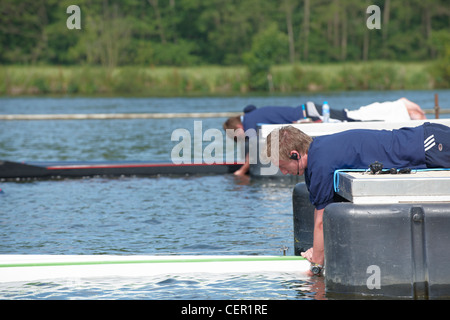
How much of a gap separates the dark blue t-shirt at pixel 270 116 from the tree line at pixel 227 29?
66.2 metres

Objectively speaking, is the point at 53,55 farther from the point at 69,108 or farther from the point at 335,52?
the point at 69,108

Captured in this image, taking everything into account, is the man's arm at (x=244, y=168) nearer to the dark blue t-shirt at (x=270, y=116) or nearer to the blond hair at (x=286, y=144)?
the dark blue t-shirt at (x=270, y=116)

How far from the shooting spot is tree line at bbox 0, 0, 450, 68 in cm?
8188

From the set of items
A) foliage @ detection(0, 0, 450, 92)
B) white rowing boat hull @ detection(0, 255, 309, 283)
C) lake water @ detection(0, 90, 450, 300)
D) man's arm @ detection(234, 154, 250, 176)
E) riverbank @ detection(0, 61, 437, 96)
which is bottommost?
lake water @ detection(0, 90, 450, 300)

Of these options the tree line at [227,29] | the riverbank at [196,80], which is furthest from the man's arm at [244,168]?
the tree line at [227,29]

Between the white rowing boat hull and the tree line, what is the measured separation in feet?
239

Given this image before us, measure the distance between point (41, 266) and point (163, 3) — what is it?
82408 millimetres

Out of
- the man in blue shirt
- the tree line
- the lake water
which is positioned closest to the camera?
the man in blue shirt

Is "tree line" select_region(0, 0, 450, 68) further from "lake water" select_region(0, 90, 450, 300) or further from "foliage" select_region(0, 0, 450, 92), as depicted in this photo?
"lake water" select_region(0, 90, 450, 300)

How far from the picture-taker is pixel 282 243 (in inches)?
370

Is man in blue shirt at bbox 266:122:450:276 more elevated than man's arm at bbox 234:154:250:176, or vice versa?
man in blue shirt at bbox 266:122:450:276

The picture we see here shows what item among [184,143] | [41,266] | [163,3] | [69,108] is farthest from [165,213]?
[163,3]

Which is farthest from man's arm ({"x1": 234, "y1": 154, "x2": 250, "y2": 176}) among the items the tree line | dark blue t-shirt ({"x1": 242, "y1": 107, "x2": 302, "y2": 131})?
the tree line

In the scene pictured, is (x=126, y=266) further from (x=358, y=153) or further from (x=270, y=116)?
(x=270, y=116)
